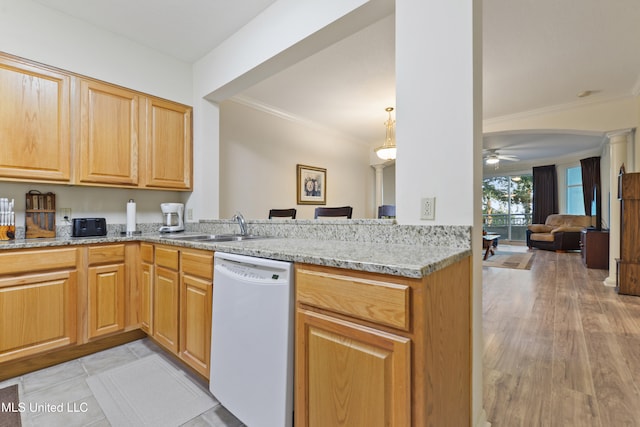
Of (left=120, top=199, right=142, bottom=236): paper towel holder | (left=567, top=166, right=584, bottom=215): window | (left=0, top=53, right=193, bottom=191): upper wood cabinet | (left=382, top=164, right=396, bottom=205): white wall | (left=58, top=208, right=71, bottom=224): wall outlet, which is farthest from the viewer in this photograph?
(left=382, top=164, right=396, bottom=205): white wall

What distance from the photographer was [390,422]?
877mm

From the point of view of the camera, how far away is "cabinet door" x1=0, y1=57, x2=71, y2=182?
1963 millimetres

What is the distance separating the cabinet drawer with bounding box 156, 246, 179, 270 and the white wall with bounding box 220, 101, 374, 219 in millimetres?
1447

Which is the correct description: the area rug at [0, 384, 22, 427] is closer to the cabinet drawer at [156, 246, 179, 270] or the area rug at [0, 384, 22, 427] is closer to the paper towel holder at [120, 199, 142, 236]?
the cabinet drawer at [156, 246, 179, 270]

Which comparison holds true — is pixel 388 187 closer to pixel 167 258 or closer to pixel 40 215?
pixel 167 258

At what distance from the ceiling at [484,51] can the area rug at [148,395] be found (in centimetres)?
258

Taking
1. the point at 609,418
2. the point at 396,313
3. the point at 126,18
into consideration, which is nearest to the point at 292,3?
the point at 126,18

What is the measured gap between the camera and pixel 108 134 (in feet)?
7.79

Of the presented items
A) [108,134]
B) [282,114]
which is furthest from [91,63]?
[282,114]

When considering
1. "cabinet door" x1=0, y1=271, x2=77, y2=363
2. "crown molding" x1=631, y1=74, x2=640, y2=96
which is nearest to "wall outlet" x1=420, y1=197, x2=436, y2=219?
"cabinet door" x1=0, y1=271, x2=77, y2=363

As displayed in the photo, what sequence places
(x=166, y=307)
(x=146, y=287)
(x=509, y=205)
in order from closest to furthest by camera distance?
(x=166, y=307), (x=146, y=287), (x=509, y=205)

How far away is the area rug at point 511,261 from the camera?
5.45 meters

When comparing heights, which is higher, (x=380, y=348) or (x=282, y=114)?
(x=282, y=114)

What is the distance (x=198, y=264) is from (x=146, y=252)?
84cm
